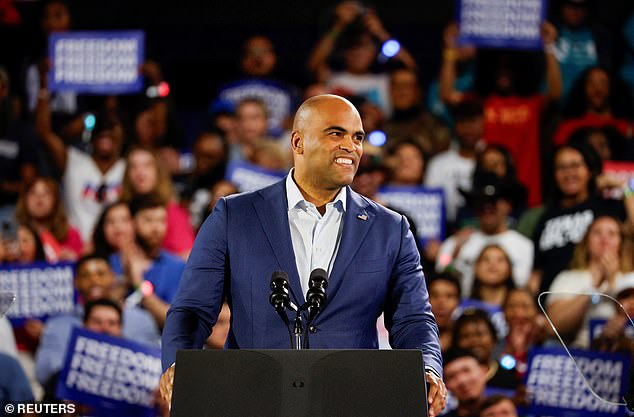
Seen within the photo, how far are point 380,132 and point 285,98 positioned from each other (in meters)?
0.94

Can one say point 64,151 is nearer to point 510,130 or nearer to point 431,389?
point 510,130

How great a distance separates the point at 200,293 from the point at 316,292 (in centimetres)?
43

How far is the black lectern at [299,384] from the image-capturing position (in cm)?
251

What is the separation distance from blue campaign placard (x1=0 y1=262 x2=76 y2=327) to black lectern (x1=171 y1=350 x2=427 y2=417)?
154 inches

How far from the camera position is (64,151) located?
7574 millimetres

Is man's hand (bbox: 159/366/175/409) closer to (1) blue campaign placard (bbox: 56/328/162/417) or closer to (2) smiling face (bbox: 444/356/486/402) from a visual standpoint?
(1) blue campaign placard (bbox: 56/328/162/417)

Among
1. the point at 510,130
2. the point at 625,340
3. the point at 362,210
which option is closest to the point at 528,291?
the point at 625,340

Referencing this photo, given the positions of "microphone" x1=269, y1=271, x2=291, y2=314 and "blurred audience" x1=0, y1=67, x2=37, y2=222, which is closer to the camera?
"microphone" x1=269, y1=271, x2=291, y2=314

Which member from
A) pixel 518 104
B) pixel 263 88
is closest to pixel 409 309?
pixel 518 104

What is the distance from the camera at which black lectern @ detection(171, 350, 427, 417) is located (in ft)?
8.23

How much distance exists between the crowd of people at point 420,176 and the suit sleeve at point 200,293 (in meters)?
2.43

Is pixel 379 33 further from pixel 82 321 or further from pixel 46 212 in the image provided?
pixel 82 321

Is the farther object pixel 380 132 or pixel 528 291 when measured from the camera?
pixel 380 132

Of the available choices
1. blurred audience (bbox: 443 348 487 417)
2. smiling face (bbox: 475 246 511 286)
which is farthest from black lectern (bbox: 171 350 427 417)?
smiling face (bbox: 475 246 511 286)
